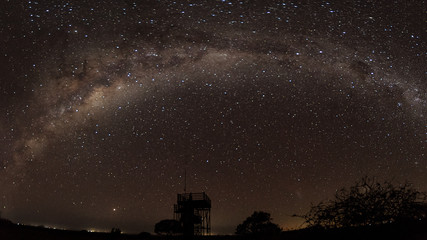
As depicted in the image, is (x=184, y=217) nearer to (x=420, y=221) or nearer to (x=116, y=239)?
(x=116, y=239)

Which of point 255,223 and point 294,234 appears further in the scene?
point 255,223

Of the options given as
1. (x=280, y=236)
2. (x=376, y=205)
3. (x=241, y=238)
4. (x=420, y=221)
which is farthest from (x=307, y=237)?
(x=241, y=238)

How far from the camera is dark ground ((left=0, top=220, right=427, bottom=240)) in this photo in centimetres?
773

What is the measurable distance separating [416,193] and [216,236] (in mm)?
17129

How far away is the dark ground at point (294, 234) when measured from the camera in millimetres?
7727

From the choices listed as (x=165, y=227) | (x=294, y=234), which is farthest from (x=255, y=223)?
(x=294, y=234)

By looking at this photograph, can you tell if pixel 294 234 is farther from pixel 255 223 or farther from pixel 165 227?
pixel 255 223

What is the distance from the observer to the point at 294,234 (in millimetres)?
14203

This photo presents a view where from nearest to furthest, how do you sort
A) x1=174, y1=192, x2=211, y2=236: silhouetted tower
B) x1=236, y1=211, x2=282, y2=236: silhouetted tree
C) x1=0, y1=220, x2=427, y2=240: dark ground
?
x1=0, y1=220, x2=427, y2=240: dark ground → x1=174, y1=192, x2=211, y2=236: silhouetted tower → x1=236, y1=211, x2=282, y2=236: silhouetted tree

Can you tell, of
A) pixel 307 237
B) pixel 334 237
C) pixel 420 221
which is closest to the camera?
pixel 420 221

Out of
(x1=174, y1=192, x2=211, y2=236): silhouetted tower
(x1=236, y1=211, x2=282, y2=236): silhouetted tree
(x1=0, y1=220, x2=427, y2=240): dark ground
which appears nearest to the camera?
(x1=0, y1=220, x2=427, y2=240): dark ground

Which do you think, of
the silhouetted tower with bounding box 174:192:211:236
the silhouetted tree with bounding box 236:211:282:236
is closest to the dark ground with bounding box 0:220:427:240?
the silhouetted tower with bounding box 174:192:211:236

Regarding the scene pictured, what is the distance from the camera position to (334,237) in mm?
8406

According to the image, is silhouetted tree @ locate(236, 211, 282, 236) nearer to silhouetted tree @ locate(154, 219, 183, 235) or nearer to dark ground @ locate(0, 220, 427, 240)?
silhouetted tree @ locate(154, 219, 183, 235)
